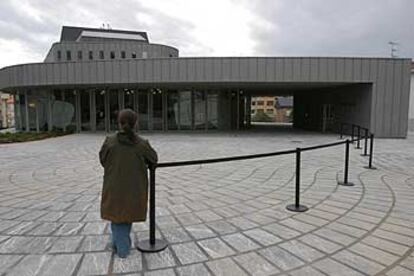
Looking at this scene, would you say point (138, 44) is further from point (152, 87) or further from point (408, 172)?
point (408, 172)

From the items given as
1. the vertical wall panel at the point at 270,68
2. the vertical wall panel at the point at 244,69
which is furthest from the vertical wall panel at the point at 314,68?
the vertical wall panel at the point at 244,69

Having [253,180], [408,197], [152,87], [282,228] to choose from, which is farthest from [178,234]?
[152,87]

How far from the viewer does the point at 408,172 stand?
798 cm

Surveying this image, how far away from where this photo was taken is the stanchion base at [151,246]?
336 centimetres

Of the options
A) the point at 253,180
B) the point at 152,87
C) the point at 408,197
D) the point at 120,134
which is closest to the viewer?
the point at 120,134

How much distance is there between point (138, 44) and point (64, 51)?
30.8 ft

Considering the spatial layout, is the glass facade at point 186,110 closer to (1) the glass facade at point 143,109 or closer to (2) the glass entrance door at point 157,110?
(2) the glass entrance door at point 157,110

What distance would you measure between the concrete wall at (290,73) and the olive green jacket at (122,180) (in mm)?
14934

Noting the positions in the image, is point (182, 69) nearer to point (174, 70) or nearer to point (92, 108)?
point (174, 70)

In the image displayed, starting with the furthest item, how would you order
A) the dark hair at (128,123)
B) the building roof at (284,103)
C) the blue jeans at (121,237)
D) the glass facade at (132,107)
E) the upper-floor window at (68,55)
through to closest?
the building roof at (284,103) → the upper-floor window at (68,55) → the glass facade at (132,107) → the blue jeans at (121,237) → the dark hair at (128,123)

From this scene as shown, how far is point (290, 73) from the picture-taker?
17.2 metres

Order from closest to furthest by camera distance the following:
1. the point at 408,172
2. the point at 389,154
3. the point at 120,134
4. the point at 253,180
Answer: the point at 120,134
the point at 253,180
the point at 408,172
the point at 389,154

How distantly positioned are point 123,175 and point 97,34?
167ft

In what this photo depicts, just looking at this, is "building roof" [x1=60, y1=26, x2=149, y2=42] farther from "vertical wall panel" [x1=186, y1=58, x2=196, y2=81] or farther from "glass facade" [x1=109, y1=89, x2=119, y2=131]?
"vertical wall panel" [x1=186, y1=58, x2=196, y2=81]
